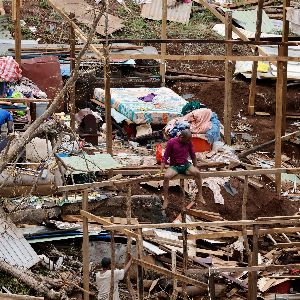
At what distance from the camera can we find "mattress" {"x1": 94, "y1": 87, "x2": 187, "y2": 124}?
1844 cm

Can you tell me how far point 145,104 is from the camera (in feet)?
62.5

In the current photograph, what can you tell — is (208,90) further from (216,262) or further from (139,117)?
(216,262)

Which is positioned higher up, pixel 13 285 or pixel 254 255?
pixel 254 255

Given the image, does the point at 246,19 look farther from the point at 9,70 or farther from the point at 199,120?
the point at 9,70

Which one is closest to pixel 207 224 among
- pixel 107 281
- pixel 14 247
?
pixel 107 281

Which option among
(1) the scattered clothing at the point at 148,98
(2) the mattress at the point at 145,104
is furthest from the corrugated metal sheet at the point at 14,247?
(1) the scattered clothing at the point at 148,98

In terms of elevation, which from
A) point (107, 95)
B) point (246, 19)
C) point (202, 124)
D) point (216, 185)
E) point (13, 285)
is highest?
point (246, 19)

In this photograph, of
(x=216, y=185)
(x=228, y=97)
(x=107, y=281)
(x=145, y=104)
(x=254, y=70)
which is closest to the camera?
(x=107, y=281)

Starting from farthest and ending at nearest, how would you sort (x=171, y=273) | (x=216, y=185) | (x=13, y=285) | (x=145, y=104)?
1. (x=145, y=104)
2. (x=216, y=185)
3. (x=13, y=285)
4. (x=171, y=273)

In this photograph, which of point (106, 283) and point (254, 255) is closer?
point (254, 255)

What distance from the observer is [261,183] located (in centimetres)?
1666

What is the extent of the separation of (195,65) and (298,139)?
627 cm

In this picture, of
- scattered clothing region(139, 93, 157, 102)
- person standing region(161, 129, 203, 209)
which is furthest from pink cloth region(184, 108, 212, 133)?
person standing region(161, 129, 203, 209)

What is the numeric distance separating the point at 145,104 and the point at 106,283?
8.14 metres
